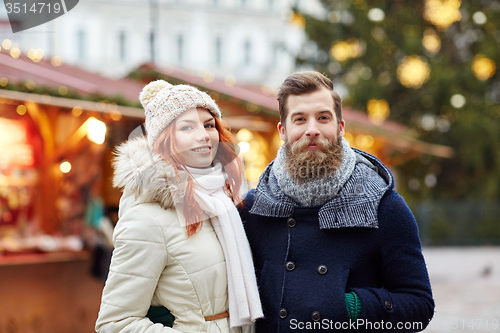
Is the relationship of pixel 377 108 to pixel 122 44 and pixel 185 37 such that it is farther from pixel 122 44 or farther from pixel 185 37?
pixel 185 37

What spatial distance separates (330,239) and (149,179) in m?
0.81

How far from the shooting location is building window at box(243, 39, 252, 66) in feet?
116

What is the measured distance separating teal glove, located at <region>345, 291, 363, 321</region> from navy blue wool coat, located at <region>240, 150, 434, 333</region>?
0.02 metres

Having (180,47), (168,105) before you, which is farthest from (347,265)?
(180,47)

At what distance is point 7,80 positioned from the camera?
4969 mm

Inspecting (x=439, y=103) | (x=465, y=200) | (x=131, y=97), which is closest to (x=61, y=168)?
(x=131, y=97)

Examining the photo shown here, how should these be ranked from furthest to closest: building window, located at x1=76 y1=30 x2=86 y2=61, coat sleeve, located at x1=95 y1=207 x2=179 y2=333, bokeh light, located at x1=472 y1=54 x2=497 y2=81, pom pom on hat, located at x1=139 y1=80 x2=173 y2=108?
building window, located at x1=76 y1=30 x2=86 y2=61, bokeh light, located at x1=472 y1=54 x2=497 y2=81, pom pom on hat, located at x1=139 y1=80 x2=173 y2=108, coat sleeve, located at x1=95 y1=207 x2=179 y2=333

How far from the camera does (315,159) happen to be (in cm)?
221

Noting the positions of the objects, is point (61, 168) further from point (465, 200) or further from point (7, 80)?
point (465, 200)

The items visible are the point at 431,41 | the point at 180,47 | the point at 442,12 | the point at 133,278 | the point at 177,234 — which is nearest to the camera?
the point at 133,278

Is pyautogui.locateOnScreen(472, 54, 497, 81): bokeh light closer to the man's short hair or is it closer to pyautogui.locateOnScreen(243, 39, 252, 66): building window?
the man's short hair

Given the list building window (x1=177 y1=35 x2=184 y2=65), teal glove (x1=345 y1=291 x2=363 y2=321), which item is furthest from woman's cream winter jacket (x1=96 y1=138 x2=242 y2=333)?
building window (x1=177 y1=35 x2=184 y2=65)

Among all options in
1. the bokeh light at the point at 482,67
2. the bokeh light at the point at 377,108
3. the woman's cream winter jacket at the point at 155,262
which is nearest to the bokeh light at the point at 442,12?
the bokeh light at the point at 482,67

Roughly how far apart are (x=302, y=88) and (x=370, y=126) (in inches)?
324
